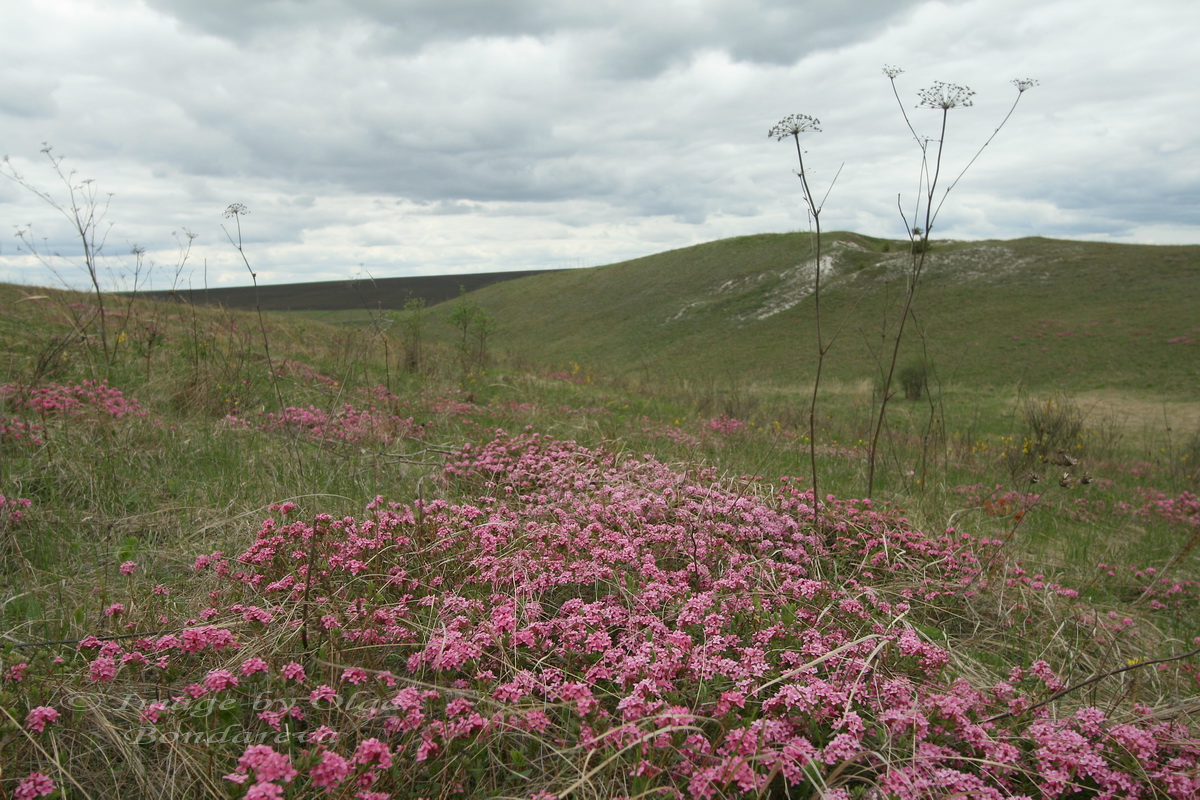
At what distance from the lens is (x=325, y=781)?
1.47 meters

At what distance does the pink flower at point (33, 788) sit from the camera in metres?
1.51

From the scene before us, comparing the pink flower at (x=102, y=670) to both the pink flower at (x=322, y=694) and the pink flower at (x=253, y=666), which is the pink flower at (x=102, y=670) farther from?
the pink flower at (x=322, y=694)

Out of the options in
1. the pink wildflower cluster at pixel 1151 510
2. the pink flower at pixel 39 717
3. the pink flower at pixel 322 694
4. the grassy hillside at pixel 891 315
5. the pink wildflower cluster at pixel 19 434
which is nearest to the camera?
the pink flower at pixel 39 717

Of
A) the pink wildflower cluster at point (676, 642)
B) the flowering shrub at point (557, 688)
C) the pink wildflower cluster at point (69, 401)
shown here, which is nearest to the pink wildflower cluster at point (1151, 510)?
the pink wildflower cluster at point (676, 642)

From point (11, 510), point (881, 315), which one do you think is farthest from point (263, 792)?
point (881, 315)

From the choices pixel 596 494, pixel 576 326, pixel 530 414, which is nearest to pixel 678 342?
pixel 576 326

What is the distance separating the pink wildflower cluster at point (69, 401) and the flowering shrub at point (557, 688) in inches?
125

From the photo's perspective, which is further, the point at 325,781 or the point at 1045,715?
the point at 1045,715

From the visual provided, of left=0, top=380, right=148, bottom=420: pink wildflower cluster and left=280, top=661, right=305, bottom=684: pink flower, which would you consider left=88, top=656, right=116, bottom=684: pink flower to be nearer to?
left=280, top=661, right=305, bottom=684: pink flower

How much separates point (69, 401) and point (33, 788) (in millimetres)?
4508

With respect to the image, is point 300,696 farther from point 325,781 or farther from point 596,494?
point 596,494

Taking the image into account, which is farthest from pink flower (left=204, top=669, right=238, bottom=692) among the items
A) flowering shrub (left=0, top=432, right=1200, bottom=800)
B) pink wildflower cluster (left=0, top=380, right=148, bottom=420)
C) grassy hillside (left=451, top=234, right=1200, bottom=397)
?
grassy hillside (left=451, top=234, right=1200, bottom=397)

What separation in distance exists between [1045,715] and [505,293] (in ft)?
248

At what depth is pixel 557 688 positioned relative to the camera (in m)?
2.04
